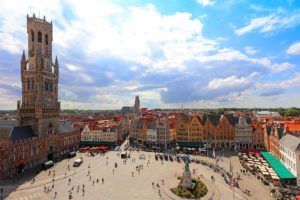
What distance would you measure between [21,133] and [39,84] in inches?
764

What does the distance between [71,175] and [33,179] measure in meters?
8.77

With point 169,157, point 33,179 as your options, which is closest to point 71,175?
point 33,179

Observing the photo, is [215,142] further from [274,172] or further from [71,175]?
[71,175]

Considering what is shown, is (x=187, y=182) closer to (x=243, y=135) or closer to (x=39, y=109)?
(x=39, y=109)

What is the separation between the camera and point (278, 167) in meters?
68.4

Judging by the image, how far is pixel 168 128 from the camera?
374ft

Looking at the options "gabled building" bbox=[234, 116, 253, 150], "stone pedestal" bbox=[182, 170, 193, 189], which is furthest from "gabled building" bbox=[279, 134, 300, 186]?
"gabled building" bbox=[234, 116, 253, 150]

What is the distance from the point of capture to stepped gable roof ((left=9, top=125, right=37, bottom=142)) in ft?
232

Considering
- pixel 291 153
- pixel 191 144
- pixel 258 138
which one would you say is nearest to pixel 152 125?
pixel 191 144

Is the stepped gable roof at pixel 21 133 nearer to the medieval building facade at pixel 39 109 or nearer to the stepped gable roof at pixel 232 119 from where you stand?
the medieval building facade at pixel 39 109

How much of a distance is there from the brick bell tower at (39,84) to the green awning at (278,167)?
68.1 meters

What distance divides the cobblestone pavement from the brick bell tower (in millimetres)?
16577

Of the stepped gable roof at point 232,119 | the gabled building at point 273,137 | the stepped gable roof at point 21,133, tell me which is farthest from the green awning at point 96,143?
the gabled building at point 273,137

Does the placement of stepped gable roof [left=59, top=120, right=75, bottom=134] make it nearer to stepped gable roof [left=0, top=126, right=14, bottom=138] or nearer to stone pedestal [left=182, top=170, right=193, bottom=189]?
stepped gable roof [left=0, top=126, right=14, bottom=138]
